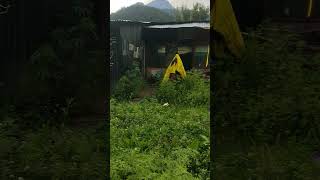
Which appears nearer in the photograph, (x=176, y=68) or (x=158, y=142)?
(x=158, y=142)

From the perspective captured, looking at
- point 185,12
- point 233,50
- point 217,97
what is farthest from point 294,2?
point 185,12

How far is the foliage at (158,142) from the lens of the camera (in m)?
4.89

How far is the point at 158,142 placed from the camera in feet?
21.7

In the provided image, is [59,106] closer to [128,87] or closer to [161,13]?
[128,87]

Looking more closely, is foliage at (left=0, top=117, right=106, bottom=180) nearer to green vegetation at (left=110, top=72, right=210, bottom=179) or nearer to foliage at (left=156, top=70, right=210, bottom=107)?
green vegetation at (left=110, top=72, right=210, bottom=179)

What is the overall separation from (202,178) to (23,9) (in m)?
2.24

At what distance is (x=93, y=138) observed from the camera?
157 inches

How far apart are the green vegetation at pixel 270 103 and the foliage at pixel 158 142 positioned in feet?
2.86

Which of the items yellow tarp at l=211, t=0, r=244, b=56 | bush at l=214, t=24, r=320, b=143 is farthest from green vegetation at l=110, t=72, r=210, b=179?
yellow tarp at l=211, t=0, r=244, b=56

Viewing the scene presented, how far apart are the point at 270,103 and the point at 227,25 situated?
2.35ft

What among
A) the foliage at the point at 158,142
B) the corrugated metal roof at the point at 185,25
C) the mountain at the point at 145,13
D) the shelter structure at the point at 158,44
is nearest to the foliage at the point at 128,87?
the shelter structure at the point at 158,44

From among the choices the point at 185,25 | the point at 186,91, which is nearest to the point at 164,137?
the point at 186,91

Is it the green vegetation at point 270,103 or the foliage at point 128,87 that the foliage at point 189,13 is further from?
the green vegetation at point 270,103

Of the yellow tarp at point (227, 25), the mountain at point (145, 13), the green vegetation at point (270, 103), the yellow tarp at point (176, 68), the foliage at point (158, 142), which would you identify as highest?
the mountain at point (145, 13)
